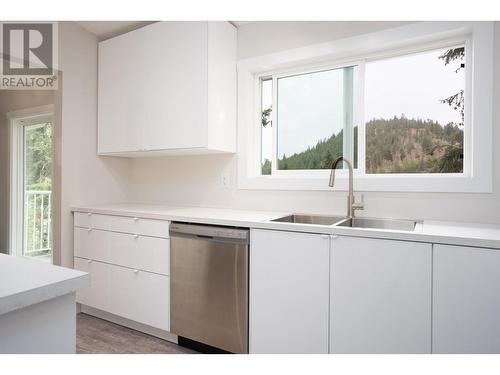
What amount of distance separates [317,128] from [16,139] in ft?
11.1

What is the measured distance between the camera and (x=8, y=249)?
11.9ft

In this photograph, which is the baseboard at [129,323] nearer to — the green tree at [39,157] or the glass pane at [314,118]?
the glass pane at [314,118]

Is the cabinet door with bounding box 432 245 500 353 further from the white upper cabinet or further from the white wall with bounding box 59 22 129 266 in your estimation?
the white wall with bounding box 59 22 129 266

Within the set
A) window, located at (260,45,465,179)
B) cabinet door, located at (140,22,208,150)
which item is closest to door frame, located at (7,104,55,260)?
cabinet door, located at (140,22,208,150)

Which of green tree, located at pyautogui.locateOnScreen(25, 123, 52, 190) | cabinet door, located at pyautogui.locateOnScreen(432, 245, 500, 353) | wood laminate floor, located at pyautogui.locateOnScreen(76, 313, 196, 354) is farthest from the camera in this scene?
green tree, located at pyautogui.locateOnScreen(25, 123, 52, 190)

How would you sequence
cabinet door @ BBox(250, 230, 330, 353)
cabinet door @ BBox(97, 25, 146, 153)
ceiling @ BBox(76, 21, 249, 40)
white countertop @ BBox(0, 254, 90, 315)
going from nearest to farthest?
white countertop @ BBox(0, 254, 90, 315)
cabinet door @ BBox(250, 230, 330, 353)
cabinet door @ BBox(97, 25, 146, 153)
ceiling @ BBox(76, 21, 249, 40)

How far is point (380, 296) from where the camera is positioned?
4.84 feet

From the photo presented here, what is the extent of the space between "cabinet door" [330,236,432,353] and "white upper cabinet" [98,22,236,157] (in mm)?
1235

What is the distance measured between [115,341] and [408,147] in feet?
7.68

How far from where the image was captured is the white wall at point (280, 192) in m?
1.78

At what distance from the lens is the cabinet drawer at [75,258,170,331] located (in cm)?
212

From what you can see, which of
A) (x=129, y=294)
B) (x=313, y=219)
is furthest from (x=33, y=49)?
(x=313, y=219)

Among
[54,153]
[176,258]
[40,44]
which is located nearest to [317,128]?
[176,258]

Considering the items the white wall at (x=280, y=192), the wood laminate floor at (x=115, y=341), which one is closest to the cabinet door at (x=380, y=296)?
the white wall at (x=280, y=192)
